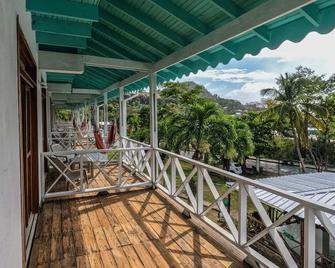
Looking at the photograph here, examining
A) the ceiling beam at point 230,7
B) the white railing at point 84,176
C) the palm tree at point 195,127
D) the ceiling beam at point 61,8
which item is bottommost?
the white railing at point 84,176

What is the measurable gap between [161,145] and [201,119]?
2662 millimetres

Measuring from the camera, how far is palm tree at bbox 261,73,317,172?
1684cm

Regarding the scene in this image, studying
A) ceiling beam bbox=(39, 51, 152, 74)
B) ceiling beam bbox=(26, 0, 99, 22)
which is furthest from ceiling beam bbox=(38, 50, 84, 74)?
ceiling beam bbox=(26, 0, 99, 22)

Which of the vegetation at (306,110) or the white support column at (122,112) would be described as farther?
the vegetation at (306,110)

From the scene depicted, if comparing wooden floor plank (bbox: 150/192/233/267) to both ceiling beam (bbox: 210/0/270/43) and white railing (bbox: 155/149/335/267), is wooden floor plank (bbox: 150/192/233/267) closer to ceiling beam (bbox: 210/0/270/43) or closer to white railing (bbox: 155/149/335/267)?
white railing (bbox: 155/149/335/267)

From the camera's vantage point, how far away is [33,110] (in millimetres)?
3668

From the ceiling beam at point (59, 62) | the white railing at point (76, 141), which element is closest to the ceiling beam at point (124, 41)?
the ceiling beam at point (59, 62)

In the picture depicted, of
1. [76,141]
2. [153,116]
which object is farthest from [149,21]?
[76,141]

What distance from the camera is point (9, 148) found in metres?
1.54

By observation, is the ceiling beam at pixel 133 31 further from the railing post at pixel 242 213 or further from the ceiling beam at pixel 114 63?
the railing post at pixel 242 213

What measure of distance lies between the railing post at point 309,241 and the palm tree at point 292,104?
1660 cm

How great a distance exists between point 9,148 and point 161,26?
2.84 metres

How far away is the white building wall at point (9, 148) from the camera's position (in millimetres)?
1354

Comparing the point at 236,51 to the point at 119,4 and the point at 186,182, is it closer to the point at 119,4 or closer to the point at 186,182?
the point at 119,4
